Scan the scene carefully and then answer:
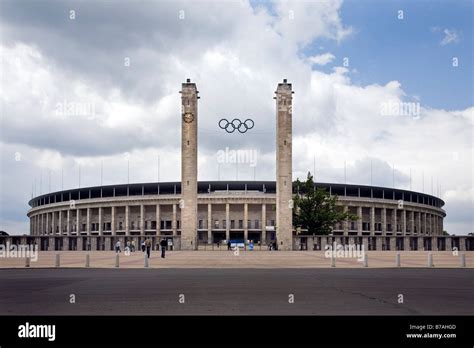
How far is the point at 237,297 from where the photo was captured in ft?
50.7

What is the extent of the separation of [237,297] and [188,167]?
2322 inches

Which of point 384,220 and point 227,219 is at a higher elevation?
point 227,219

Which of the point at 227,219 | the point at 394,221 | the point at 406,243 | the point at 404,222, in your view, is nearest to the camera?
the point at 406,243

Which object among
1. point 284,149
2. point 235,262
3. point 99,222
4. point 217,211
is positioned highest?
point 284,149

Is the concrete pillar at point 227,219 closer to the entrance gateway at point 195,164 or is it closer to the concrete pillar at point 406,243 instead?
the entrance gateway at point 195,164

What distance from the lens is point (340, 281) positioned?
21.5 m

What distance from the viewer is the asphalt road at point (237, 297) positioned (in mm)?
12852

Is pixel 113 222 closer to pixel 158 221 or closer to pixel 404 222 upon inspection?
pixel 158 221

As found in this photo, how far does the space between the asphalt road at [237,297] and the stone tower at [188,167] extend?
51164mm

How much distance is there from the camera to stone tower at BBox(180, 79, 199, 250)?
73.2 m

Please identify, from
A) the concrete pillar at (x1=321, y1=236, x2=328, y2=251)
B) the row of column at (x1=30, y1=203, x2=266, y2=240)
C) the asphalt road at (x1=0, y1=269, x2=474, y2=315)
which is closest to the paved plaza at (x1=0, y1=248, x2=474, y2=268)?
the asphalt road at (x1=0, y1=269, x2=474, y2=315)

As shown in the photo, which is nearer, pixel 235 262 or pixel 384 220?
pixel 235 262

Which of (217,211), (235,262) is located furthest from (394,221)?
(235,262)
